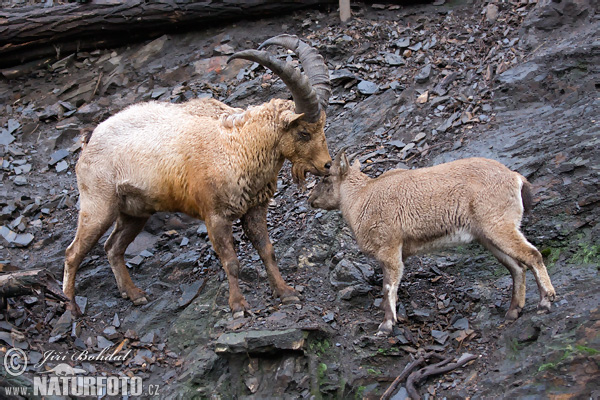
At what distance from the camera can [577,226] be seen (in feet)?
24.6

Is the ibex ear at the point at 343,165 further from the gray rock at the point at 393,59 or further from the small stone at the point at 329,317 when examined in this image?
the gray rock at the point at 393,59

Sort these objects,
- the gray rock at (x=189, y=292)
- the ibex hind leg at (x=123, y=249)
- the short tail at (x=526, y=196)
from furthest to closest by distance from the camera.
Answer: the ibex hind leg at (x=123, y=249) < the gray rock at (x=189, y=292) < the short tail at (x=526, y=196)

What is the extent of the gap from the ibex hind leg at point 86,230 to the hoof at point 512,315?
556 cm

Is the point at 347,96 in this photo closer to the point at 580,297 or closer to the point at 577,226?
the point at 577,226

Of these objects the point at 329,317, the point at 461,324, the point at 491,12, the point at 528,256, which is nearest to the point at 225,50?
the point at 491,12

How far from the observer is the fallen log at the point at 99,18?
1365 cm

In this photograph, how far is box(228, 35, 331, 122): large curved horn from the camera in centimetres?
745

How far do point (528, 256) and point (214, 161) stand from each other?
399 centimetres

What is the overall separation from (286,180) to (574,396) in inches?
261

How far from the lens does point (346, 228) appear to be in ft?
30.1

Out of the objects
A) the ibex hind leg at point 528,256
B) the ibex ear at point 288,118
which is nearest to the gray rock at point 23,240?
the ibex ear at point 288,118

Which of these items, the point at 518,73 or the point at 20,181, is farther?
the point at 20,181

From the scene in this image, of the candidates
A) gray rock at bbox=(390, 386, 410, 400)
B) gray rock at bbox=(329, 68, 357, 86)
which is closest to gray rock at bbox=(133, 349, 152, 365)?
gray rock at bbox=(390, 386, 410, 400)

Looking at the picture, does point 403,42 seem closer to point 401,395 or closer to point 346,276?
point 346,276
